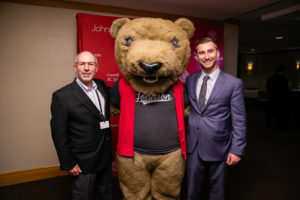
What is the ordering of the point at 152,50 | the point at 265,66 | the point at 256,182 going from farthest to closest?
1. the point at 265,66
2. the point at 256,182
3. the point at 152,50

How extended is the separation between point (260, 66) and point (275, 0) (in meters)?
9.53

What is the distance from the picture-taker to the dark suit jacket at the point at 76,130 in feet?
5.16

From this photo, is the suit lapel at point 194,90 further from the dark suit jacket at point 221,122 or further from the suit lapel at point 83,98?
the suit lapel at point 83,98

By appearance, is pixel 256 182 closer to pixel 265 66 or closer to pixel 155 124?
pixel 155 124

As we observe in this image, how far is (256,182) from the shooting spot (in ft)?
9.39

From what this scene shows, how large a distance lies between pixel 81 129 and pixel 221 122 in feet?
3.77

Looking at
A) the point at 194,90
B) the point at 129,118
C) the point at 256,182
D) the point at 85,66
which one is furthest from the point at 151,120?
the point at 256,182

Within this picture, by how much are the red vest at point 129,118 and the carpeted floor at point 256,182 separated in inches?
44.6

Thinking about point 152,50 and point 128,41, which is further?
point 128,41

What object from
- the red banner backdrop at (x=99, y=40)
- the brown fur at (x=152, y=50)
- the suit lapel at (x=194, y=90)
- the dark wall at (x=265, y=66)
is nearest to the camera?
the brown fur at (x=152, y=50)

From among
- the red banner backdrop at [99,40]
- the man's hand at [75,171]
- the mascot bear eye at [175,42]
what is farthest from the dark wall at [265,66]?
the man's hand at [75,171]

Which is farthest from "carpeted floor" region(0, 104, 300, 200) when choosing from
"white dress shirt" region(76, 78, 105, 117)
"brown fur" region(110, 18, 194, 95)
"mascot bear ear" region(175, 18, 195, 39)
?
"mascot bear ear" region(175, 18, 195, 39)

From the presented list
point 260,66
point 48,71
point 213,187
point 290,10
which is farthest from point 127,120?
point 260,66

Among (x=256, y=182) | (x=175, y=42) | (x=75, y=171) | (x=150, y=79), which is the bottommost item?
(x=256, y=182)
